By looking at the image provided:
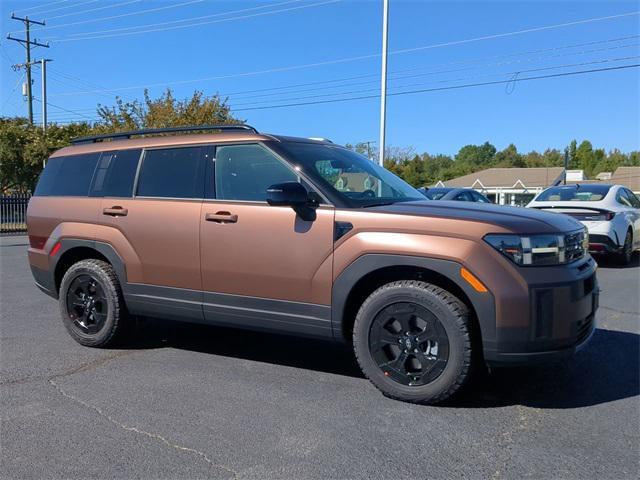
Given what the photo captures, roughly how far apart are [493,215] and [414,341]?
1005 mm

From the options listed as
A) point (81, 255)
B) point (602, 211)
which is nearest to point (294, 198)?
point (81, 255)

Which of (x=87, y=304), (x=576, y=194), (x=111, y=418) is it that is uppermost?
(x=576, y=194)

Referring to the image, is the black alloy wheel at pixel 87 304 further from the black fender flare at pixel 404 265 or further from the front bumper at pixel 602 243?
the front bumper at pixel 602 243

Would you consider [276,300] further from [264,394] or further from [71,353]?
[71,353]

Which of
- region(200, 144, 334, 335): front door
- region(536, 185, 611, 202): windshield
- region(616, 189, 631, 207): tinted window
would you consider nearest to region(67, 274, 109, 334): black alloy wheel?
region(200, 144, 334, 335): front door

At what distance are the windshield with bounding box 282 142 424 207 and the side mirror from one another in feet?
0.75

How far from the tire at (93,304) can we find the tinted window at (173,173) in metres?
0.85

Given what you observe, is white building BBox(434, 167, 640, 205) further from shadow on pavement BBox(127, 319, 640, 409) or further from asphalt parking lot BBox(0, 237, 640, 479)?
asphalt parking lot BBox(0, 237, 640, 479)

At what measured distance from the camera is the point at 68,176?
5.50m

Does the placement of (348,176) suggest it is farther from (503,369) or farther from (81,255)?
(81,255)

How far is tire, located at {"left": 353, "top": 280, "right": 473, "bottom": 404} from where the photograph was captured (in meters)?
3.57

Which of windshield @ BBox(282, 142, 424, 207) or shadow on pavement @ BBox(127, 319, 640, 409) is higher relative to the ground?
windshield @ BBox(282, 142, 424, 207)

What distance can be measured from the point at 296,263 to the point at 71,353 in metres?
2.39

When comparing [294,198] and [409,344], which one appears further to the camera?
[294,198]
